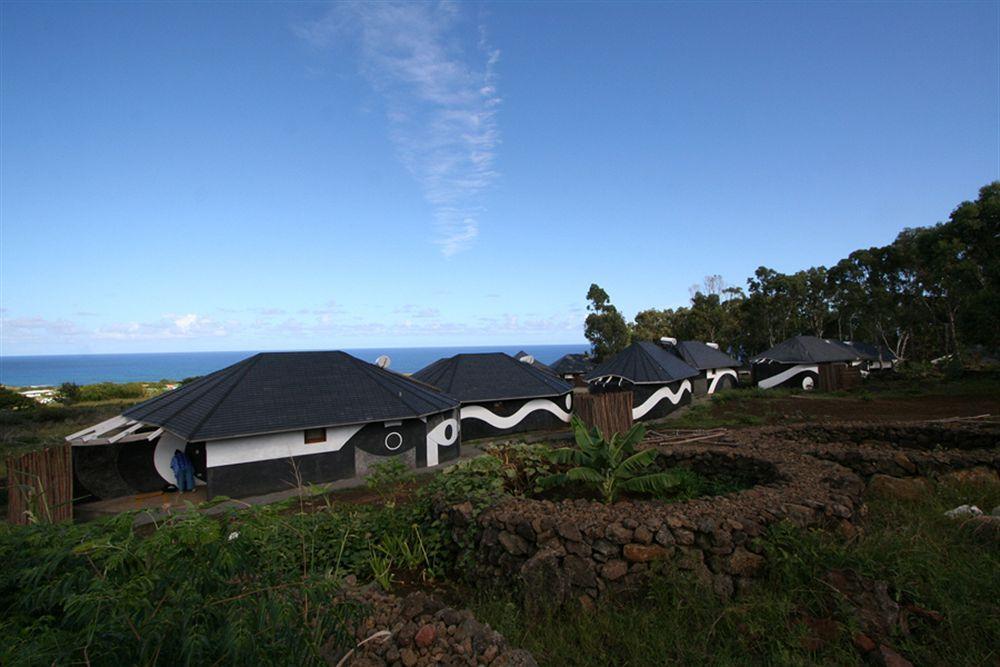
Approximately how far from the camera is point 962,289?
90.3 ft

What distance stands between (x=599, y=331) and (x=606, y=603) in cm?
4089

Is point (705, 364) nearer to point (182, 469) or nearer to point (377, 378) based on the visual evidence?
point (377, 378)

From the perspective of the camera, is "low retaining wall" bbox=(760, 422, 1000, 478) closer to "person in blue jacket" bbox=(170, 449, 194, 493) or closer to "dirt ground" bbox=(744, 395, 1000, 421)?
"dirt ground" bbox=(744, 395, 1000, 421)

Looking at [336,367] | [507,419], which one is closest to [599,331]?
[507,419]

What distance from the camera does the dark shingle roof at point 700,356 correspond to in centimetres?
3316

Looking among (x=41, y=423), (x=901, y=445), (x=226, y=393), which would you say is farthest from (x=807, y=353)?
(x=41, y=423)

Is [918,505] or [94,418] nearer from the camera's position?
[918,505]

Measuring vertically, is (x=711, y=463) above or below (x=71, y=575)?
below

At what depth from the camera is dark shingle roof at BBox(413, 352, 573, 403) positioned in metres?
21.1

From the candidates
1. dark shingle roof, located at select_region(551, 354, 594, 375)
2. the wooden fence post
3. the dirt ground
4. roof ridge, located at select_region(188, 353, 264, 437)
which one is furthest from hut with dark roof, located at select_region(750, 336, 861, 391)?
roof ridge, located at select_region(188, 353, 264, 437)

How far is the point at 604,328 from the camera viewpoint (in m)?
44.7

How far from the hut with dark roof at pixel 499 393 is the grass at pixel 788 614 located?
15.4 metres

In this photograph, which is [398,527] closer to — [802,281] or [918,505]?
[918,505]

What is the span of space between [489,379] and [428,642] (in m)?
18.2
